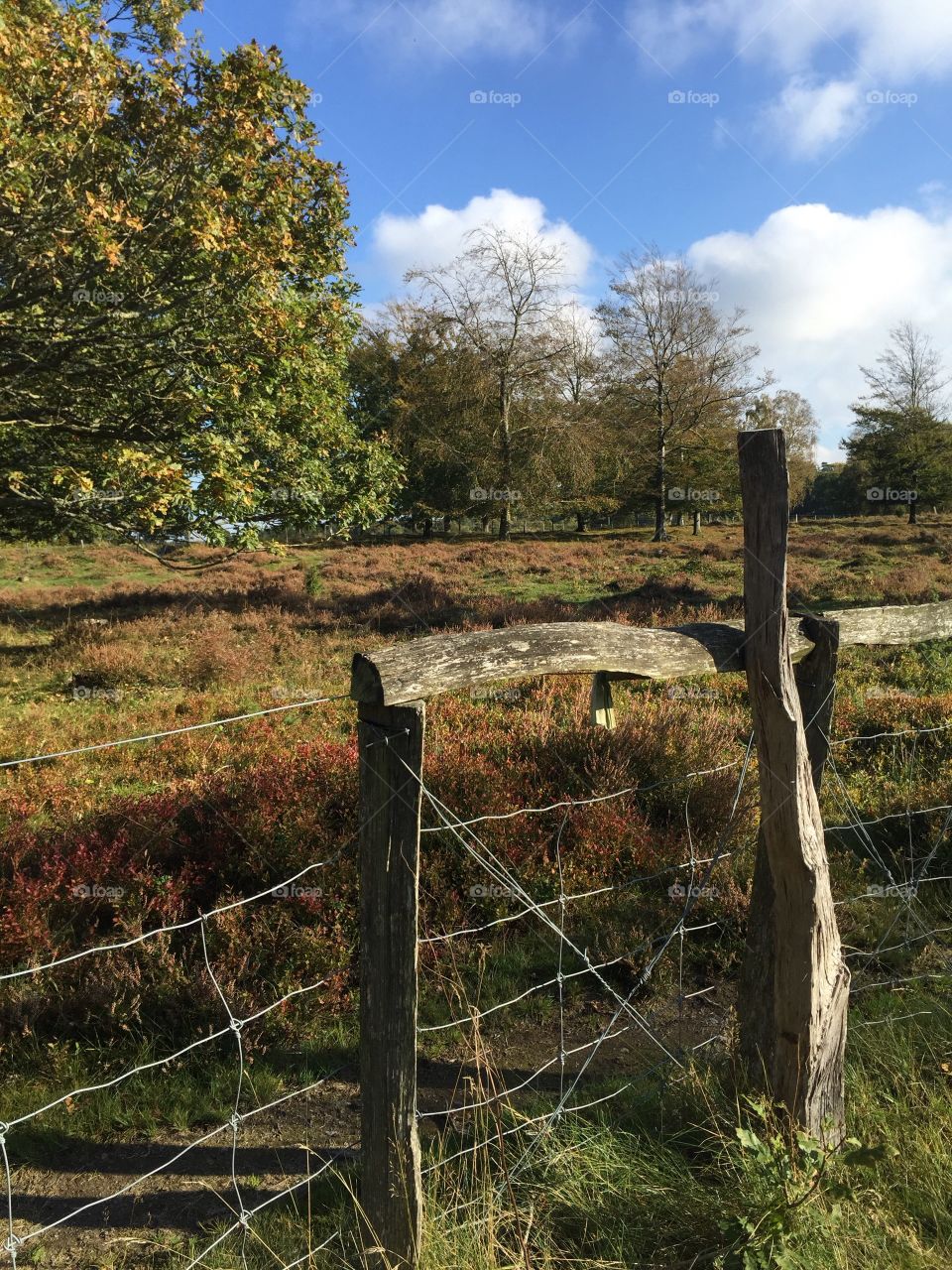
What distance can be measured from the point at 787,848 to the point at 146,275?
898 centimetres

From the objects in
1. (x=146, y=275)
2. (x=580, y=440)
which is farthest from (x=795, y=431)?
(x=146, y=275)

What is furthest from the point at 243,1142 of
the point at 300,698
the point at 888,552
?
the point at 888,552

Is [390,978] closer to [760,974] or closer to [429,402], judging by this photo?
[760,974]

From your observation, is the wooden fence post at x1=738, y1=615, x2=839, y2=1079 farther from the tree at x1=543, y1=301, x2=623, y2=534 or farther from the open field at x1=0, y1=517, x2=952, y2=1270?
the tree at x1=543, y1=301, x2=623, y2=534

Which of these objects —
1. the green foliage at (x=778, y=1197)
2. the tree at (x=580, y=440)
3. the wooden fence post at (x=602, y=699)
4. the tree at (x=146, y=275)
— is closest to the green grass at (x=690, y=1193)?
the green foliage at (x=778, y=1197)

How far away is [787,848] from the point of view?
8.36 feet

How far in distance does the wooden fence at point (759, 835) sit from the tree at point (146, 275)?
6.58 metres

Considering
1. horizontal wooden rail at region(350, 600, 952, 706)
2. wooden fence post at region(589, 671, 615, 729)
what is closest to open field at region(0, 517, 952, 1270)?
horizontal wooden rail at region(350, 600, 952, 706)

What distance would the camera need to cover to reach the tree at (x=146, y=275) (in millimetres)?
7594

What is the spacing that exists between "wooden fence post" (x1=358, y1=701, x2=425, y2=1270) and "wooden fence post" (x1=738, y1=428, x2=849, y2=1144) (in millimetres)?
1235

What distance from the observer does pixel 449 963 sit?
4.35 meters

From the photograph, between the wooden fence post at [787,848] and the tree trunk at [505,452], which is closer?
the wooden fence post at [787,848]

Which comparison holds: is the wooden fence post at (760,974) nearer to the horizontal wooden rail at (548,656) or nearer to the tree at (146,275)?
the horizontal wooden rail at (548,656)

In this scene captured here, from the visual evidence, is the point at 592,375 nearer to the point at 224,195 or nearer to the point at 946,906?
the point at 224,195
